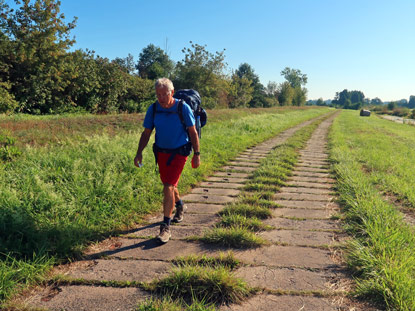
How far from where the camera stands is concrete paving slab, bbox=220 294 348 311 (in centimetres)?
211

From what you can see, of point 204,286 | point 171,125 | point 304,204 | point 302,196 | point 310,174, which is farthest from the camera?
point 310,174

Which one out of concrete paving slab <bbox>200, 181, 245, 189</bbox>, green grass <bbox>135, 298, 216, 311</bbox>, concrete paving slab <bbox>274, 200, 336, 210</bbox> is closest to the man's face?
green grass <bbox>135, 298, 216, 311</bbox>

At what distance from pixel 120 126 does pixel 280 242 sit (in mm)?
9484

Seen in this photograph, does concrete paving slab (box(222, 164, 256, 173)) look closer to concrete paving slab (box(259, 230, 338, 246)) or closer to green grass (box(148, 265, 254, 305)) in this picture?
concrete paving slab (box(259, 230, 338, 246))

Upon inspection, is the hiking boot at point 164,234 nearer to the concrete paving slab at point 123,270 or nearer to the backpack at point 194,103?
Answer: the concrete paving slab at point 123,270

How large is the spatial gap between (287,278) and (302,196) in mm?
2642

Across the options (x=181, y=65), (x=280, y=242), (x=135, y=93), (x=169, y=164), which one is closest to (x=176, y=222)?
(x=169, y=164)

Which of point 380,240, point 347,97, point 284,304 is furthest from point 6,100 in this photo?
point 347,97

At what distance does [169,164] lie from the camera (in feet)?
11.1

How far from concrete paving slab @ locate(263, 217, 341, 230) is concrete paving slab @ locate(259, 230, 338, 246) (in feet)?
0.46

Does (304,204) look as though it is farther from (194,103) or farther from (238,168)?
(238,168)

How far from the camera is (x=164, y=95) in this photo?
3160 mm

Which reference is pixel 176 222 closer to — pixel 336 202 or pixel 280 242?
pixel 280 242

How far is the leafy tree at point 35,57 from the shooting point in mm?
14562
